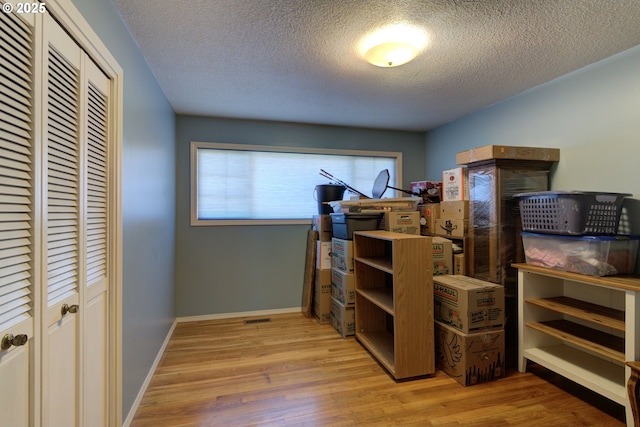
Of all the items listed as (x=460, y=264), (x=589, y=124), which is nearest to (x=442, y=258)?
(x=460, y=264)

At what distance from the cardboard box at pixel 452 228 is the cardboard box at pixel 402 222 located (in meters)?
0.32

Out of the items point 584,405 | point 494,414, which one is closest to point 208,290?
Answer: point 494,414

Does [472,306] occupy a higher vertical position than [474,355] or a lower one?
higher

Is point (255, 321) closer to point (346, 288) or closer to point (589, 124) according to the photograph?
point (346, 288)

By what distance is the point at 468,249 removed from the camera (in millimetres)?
2758

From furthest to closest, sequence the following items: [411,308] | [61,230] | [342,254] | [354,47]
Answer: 1. [342,254]
2. [411,308]
3. [354,47]
4. [61,230]

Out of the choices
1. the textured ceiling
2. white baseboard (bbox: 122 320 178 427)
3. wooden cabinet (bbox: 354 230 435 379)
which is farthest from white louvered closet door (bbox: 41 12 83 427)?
wooden cabinet (bbox: 354 230 435 379)

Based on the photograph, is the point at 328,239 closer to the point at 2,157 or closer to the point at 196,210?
the point at 196,210

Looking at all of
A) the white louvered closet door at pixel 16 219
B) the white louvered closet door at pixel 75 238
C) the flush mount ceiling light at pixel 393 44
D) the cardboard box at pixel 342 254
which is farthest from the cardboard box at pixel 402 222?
the white louvered closet door at pixel 16 219

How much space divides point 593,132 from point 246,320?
358cm

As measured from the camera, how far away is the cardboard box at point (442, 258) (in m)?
2.70

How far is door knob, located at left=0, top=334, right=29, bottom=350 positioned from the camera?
79 centimetres

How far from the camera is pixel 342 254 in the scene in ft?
9.93

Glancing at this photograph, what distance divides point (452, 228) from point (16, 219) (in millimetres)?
2980
